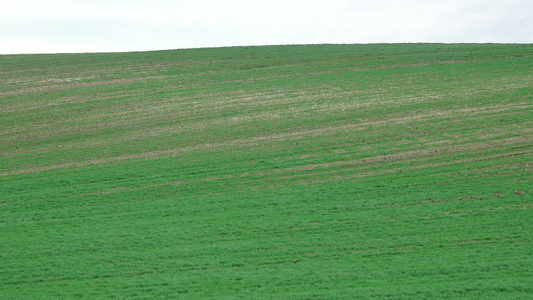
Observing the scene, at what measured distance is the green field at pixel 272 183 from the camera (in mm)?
17516

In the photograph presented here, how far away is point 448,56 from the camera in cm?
4791

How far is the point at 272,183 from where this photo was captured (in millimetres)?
25094

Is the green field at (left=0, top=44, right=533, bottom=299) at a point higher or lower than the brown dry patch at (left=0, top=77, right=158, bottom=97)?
lower

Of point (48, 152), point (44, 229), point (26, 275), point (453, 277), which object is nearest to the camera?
point (453, 277)

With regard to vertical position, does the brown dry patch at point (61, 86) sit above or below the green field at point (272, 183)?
above

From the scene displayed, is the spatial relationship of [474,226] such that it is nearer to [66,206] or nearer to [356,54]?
[66,206]

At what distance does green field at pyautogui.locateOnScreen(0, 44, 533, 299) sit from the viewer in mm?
17516

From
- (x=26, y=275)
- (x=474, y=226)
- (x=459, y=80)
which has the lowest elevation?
(x=26, y=275)

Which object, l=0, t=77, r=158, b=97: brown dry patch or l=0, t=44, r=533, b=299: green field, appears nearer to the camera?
l=0, t=44, r=533, b=299: green field

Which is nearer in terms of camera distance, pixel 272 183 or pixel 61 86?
pixel 272 183

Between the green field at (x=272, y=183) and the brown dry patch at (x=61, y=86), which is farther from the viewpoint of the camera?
the brown dry patch at (x=61, y=86)

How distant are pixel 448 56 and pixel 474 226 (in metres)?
31.4

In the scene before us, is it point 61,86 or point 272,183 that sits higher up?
point 61,86

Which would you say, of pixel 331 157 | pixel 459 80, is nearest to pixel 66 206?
pixel 331 157
